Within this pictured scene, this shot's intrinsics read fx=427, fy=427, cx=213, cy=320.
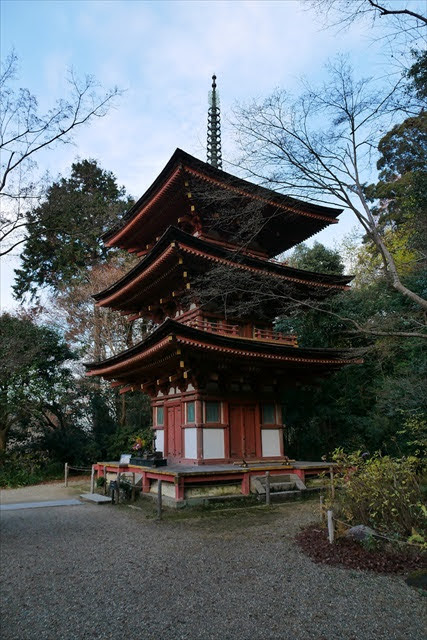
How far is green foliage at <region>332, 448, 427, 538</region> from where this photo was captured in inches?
265

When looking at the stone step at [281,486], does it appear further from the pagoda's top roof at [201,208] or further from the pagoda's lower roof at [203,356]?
the pagoda's top roof at [201,208]

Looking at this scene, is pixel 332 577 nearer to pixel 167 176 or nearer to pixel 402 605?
pixel 402 605

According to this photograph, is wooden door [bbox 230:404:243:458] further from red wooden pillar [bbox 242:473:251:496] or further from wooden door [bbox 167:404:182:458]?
wooden door [bbox 167:404:182:458]

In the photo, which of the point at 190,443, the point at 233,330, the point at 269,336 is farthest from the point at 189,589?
the point at 269,336

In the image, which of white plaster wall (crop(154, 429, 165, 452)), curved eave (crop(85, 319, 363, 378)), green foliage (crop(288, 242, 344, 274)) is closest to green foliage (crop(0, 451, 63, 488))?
white plaster wall (crop(154, 429, 165, 452))

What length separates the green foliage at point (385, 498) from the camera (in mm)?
6742

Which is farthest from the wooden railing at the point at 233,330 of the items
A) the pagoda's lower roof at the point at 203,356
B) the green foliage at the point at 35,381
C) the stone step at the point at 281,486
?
the green foliage at the point at 35,381

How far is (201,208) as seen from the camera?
14.4 metres

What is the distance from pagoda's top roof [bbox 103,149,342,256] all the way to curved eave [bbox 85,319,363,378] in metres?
3.69

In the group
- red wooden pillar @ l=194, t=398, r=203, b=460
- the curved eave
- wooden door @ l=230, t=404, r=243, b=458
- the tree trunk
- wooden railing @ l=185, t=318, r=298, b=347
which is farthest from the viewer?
the tree trunk

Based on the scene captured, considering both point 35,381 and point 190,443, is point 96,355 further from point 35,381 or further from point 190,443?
point 190,443

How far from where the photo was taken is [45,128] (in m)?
9.34

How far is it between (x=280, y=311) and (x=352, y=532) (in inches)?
367

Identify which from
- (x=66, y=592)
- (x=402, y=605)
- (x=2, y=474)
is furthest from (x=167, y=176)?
(x=2, y=474)
